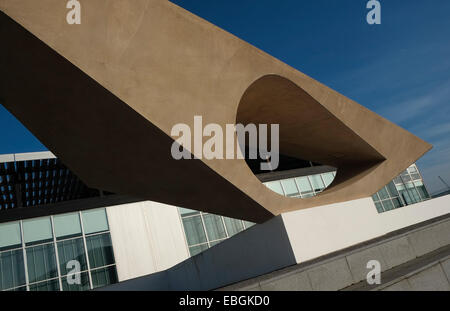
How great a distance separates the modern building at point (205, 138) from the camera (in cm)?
523

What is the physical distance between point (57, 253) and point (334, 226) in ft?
45.0

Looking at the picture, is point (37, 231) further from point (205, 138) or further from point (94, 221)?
point (205, 138)

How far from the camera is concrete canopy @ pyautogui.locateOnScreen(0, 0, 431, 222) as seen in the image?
500 centimetres

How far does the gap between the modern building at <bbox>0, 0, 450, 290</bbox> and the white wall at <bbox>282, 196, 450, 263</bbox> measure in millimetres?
36

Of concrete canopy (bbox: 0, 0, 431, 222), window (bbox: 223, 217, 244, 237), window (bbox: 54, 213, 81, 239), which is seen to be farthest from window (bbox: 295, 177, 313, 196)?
window (bbox: 54, 213, 81, 239)

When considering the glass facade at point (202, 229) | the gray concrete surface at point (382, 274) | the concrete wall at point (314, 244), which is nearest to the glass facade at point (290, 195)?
the glass facade at point (202, 229)

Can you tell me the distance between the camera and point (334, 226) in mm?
8711

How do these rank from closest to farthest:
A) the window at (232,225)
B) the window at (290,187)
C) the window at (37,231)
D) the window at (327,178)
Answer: the window at (37,231) < the window at (232,225) < the window at (290,187) < the window at (327,178)

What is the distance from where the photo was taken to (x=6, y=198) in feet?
70.1

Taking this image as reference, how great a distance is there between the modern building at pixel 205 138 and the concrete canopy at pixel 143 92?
0.08 feet

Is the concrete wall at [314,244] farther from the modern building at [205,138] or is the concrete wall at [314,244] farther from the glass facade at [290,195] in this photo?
the glass facade at [290,195]
